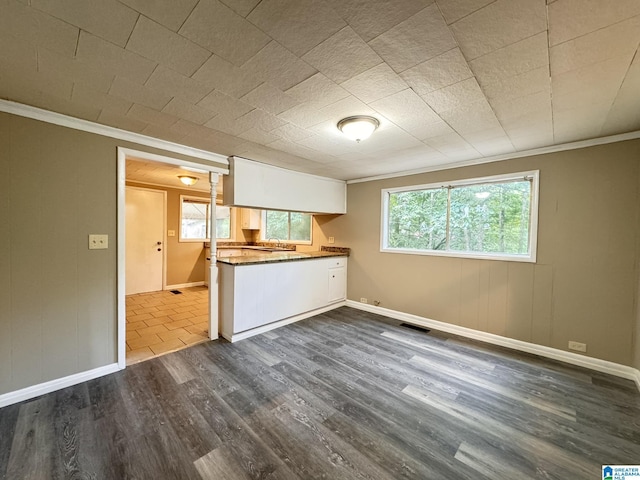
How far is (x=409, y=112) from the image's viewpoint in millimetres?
2023

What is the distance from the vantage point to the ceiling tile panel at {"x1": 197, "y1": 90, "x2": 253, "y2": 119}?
1.81 m

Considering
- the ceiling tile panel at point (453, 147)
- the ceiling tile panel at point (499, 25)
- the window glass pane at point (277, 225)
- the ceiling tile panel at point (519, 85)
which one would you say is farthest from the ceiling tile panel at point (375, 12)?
the window glass pane at point (277, 225)

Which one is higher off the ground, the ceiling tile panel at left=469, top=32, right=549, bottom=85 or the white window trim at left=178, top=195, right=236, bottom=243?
the ceiling tile panel at left=469, top=32, right=549, bottom=85

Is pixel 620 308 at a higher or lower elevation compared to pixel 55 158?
lower

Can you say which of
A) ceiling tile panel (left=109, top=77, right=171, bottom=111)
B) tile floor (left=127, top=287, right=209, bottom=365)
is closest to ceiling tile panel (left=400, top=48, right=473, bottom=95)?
ceiling tile panel (left=109, top=77, right=171, bottom=111)

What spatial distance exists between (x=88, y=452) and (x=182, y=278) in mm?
4795

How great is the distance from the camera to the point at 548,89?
167 centimetres

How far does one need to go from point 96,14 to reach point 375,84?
1.43m

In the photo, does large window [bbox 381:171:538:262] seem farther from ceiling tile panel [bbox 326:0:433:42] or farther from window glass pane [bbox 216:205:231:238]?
window glass pane [bbox 216:205:231:238]

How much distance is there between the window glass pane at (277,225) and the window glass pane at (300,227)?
18 cm

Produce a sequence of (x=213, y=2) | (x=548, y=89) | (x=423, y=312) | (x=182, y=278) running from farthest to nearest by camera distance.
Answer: (x=182, y=278), (x=423, y=312), (x=548, y=89), (x=213, y=2)

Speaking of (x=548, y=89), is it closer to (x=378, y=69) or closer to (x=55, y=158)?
(x=378, y=69)

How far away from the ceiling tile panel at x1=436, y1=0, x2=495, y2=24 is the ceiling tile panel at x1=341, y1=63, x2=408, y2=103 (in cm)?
39

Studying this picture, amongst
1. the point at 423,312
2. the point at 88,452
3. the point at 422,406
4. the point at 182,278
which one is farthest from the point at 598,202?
the point at 182,278
